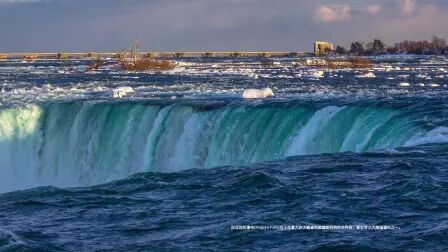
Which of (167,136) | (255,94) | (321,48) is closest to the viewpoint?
(167,136)

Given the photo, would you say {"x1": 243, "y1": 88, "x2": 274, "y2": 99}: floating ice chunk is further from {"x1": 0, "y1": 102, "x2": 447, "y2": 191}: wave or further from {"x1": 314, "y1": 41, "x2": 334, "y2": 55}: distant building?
{"x1": 314, "y1": 41, "x2": 334, "y2": 55}: distant building

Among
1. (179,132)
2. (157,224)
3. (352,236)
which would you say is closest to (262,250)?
(352,236)

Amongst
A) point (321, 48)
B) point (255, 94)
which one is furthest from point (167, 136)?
point (321, 48)

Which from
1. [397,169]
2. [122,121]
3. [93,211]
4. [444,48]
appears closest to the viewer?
[93,211]

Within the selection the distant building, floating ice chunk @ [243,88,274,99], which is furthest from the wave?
the distant building

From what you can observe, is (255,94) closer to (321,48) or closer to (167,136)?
(167,136)

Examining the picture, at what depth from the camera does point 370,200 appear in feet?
48.6

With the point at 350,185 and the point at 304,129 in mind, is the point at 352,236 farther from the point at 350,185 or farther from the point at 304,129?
the point at 304,129

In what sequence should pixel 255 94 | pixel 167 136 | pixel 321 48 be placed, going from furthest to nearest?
pixel 321 48, pixel 255 94, pixel 167 136

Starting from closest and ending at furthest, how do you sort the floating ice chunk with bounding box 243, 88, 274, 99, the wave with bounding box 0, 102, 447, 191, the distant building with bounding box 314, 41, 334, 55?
the wave with bounding box 0, 102, 447, 191
the floating ice chunk with bounding box 243, 88, 274, 99
the distant building with bounding box 314, 41, 334, 55

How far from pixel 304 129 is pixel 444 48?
436 ft

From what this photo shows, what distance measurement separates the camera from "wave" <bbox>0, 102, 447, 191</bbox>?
77.7 feet

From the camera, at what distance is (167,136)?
27938 millimetres

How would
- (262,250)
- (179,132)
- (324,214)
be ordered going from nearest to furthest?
(262,250)
(324,214)
(179,132)
